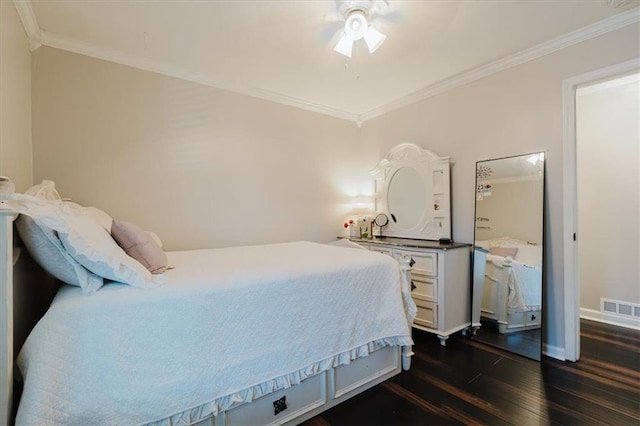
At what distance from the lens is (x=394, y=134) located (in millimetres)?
3684

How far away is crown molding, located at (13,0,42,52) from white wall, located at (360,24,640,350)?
11.4 feet

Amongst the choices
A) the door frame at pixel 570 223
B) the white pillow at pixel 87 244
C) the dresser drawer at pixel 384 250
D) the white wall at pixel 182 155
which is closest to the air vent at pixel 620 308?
the door frame at pixel 570 223

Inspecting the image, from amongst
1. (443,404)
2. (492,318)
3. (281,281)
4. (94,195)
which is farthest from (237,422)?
(492,318)

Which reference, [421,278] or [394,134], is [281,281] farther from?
[394,134]

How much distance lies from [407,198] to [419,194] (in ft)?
0.56

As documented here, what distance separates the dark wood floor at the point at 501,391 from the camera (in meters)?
1.63

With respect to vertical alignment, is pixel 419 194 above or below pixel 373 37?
below

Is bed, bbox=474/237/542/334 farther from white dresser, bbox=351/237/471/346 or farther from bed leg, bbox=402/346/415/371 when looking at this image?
bed leg, bbox=402/346/415/371

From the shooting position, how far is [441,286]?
2588 mm

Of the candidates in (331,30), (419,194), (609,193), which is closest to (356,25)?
(331,30)

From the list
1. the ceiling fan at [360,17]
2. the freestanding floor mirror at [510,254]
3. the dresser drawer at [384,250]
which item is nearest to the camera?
the ceiling fan at [360,17]

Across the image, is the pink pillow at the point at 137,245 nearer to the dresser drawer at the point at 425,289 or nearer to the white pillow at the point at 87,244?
the white pillow at the point at 87,244

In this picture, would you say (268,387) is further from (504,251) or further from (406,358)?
(504,251)

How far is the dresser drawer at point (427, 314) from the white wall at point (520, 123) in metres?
0.80
